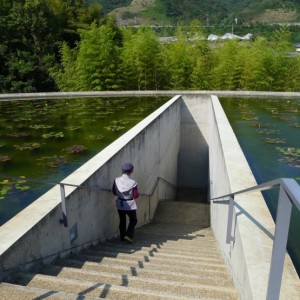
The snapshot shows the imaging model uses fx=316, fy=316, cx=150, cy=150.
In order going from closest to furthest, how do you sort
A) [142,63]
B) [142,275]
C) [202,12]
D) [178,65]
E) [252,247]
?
[252,247] → [142,275] → [142,63] → [178,65] → [202,12]

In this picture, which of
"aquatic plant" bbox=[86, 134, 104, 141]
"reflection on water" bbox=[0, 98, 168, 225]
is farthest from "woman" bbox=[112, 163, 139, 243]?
"aquatic plant" bbox=[86, 134, 104, 141]

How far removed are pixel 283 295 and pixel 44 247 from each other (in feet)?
6.86

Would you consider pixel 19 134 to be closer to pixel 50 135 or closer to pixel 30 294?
pixel 50 135

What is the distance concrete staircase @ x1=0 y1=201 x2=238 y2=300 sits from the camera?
2363 millimetres

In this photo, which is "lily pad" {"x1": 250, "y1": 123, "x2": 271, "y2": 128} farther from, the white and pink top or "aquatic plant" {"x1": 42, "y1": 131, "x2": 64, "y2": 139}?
the white and pink top

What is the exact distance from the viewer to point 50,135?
8.53 metres

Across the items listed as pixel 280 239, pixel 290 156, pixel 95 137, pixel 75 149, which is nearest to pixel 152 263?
pixel 280 239

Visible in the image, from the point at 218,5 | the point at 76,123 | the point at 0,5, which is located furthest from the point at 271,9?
the point at 76,123

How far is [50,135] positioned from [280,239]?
7955 millimetres

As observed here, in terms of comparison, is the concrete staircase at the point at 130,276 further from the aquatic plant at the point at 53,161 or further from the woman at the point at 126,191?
the aquatic plant at the point at 53,161

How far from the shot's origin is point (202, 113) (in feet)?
40.9

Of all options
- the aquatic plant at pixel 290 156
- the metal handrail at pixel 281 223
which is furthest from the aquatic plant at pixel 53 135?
the metal handrail at pixel 281 223

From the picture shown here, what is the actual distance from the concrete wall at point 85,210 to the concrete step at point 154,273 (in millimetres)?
290

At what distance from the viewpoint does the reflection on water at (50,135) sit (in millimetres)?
5310
